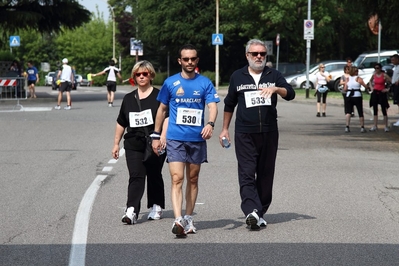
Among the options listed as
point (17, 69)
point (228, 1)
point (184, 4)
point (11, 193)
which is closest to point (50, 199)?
point (11, 193)

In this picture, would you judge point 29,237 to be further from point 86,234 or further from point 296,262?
point 296,262

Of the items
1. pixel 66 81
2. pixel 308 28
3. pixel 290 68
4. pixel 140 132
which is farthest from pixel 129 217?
pixel 290 68

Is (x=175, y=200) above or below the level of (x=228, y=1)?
below

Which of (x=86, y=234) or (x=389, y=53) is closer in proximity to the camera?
(x=86, y=234)

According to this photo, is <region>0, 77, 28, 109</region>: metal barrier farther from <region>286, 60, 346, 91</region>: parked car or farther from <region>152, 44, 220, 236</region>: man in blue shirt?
<region>152, 44, 220, 236</region>: man in blue shirt

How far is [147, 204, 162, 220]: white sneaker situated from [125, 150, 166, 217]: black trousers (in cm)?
5

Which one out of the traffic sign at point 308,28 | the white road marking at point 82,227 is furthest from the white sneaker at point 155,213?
the traffic sign at point 308,28

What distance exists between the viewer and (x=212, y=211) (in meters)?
10.3

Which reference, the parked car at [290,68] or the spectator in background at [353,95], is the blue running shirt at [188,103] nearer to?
the spectator in background at [353,95]

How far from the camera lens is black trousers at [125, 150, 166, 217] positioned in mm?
9656

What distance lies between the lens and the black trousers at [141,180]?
380 inches

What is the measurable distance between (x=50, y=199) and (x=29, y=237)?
8.50 ft

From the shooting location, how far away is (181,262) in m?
7.45

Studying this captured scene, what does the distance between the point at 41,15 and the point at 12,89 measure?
5.25 meters
